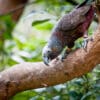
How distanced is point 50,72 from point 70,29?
15 cm

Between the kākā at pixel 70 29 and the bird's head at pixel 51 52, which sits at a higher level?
the kākā at pixel 70 29

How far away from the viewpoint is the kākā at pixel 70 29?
104cm

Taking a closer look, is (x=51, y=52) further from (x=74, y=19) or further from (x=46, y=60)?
(x=74, y=19)

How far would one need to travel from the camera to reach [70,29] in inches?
41.9

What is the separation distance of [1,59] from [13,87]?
967 millimetres

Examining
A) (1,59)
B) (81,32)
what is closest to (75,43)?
(81,32)

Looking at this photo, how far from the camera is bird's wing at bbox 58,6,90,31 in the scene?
3.41 feet

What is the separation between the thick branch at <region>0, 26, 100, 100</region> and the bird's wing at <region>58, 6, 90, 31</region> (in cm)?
9

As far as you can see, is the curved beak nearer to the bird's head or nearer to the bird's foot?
the bird's head

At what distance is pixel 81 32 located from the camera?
1.07 m

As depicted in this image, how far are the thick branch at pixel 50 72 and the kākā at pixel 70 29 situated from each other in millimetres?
34

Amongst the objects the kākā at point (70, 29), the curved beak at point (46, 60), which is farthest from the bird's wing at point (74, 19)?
the curved beak at point (46, 60)

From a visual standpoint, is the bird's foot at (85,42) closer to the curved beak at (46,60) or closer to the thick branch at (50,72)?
the thick branch at (50,72)

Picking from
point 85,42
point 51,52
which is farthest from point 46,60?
point 85,42
